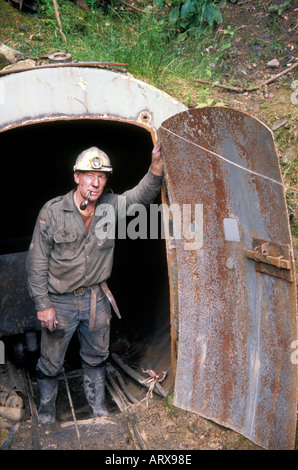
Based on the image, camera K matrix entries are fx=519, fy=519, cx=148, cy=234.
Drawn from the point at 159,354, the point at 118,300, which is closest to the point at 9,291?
the point at 118,300

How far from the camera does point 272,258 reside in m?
3.61

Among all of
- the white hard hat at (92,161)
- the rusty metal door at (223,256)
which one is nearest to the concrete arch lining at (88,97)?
the white hard hat at (92,161)

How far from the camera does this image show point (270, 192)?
12.5 feet

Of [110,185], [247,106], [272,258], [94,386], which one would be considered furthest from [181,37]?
[94,386]

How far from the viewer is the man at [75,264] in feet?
13.6

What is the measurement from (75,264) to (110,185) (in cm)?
249

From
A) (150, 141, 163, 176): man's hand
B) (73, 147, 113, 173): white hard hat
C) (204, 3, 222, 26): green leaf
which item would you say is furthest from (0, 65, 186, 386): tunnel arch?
(204, 3, 222, 26): green leaf

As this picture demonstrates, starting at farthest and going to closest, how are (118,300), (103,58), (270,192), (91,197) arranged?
1. (118,300)
2. (103,58)
3. (91,197)
4. (270,192)

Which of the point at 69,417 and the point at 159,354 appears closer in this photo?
the point at 69,417

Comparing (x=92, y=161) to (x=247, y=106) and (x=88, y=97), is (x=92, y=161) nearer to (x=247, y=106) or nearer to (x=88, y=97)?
(x=88, y=97)

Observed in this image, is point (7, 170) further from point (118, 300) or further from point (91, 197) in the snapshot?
point (91, 197)

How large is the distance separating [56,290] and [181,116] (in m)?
1.75

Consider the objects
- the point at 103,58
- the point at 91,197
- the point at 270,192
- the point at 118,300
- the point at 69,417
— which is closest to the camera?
the point at 270,192
